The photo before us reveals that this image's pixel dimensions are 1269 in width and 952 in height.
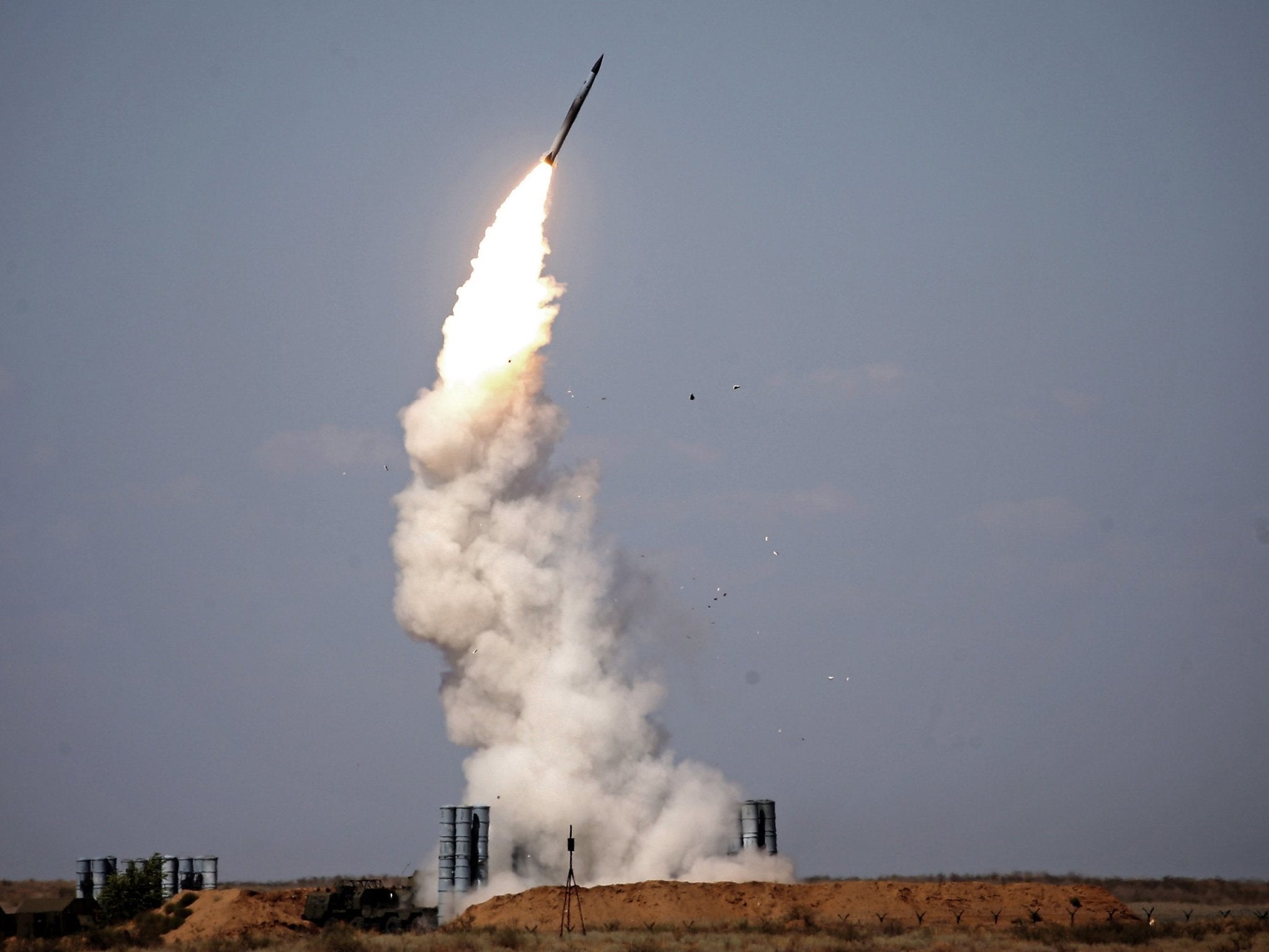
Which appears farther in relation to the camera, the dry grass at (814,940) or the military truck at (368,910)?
the military truck at (368,910)

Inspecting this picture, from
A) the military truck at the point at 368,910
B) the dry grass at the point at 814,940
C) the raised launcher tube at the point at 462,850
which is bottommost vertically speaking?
the dry grass at the point at 814,940

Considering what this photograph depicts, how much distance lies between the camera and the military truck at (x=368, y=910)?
54.3 m

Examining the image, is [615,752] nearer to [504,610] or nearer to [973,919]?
[504,610]

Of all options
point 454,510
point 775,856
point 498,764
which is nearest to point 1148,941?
point 775,856

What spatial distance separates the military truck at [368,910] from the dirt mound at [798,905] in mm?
3190

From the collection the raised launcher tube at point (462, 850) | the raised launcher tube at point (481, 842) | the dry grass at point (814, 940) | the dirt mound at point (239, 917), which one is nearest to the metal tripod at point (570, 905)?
the dry grass at point (814, 940)

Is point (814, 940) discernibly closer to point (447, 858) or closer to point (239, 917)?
point (447, 858)

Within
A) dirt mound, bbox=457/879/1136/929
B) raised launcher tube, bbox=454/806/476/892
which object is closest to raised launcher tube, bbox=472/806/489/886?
raised launcher tube, bbox=454/806/476/892

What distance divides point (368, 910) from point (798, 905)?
14.0 m

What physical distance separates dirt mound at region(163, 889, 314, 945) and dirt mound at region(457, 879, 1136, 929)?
7044mm

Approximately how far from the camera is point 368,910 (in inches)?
2168

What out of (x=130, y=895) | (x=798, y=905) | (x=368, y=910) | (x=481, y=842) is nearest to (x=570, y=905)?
(x=481, y=842)

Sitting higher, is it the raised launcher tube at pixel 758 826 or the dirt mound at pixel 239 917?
the raised launcher tube at pixel 758 826

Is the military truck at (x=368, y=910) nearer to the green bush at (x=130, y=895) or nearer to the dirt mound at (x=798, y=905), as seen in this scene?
the dirt mound at (x=798, y=905)
